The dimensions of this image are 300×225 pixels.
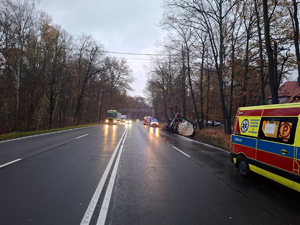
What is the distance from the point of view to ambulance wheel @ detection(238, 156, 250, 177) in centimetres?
665

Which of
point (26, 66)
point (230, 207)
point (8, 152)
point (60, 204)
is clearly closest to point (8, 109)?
point (26, 66)

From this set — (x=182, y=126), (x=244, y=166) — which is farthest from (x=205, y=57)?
(x=244, y=166)

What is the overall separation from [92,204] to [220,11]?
61.6ft

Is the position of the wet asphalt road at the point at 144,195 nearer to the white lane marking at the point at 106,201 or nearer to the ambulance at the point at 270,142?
the white lane marking at the point at 106,201

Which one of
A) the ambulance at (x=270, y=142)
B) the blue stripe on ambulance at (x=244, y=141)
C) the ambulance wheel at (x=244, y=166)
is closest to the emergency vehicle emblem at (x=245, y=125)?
the ambulance at (x=270, y=142)

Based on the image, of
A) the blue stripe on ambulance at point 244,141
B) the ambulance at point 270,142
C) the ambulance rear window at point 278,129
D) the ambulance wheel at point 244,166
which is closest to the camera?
the ambulance at point 270,142

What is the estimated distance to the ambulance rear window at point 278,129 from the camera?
16.5ft

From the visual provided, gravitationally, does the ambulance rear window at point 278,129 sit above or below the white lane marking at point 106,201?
above

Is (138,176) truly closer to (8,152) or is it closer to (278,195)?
(278,195)

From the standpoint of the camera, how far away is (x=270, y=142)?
5656 millimetres

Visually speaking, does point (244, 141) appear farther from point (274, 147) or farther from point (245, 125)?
point (274, 147)

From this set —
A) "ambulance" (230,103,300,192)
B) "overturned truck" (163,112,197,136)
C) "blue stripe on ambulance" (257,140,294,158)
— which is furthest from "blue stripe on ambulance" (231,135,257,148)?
"overturned truck" (163,112,197,136)

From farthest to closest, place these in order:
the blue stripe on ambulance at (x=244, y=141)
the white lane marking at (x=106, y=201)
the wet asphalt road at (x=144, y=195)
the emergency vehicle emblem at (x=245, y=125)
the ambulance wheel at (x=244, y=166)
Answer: the emergency vehicle emblem at (x=245, y=125) → the ambulance wheel at (x=244, y=166) → the blue stripe on ambulance at (x=244, y=141) → the wet asphalt road at (x=144, y=195) → the white lane marking at (x=106, y=201)

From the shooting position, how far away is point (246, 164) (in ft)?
22.0
